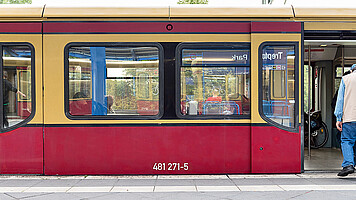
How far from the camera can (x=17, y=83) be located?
5504mm

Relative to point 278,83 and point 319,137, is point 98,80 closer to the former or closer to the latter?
point 278,83

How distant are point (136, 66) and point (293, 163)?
3000 mm

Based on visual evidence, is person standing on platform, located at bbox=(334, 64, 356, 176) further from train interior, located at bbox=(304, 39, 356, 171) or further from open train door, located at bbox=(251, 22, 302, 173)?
train interior, located at bbox=(304, 39, 356, 171)

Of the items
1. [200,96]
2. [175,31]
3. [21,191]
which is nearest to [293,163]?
[200,96]

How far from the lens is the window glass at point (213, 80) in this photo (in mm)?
5512

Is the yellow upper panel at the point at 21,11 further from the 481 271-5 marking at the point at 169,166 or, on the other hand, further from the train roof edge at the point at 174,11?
the 481 271-5 marking at the point at 169,166

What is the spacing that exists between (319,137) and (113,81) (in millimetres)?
5526

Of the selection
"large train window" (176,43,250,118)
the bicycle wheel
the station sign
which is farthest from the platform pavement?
the bicycle wheel

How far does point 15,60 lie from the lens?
549cm

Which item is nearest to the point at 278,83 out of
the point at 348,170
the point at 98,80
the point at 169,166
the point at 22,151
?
the point at 348,170

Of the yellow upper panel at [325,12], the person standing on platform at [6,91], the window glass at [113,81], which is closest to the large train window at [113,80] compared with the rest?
the window glass at [113,81]

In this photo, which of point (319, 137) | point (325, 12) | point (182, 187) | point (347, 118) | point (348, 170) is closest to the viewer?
point (182, 187)

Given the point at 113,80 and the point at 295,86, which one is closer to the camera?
the point at 113,80

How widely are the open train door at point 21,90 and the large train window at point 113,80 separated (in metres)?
0.54
